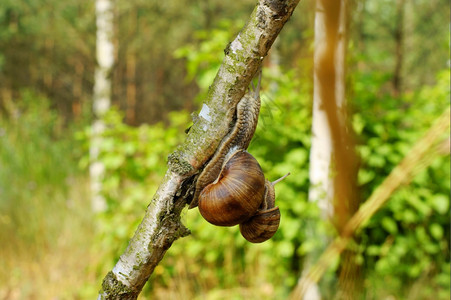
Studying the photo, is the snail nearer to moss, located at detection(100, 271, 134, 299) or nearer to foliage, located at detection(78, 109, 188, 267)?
moss, located at detection(100, 271, 134, 299)

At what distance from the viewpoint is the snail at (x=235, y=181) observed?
0.80 m

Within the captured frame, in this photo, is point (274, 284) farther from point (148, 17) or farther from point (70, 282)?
point (148, 17)

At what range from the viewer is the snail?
80 centimetres

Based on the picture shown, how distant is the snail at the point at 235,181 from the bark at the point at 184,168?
27mm

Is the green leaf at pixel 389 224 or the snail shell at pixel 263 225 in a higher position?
the snail shell at pixel 263 225

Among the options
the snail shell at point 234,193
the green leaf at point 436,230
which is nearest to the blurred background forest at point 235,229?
the green leaf at point 436,230

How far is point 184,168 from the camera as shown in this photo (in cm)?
76

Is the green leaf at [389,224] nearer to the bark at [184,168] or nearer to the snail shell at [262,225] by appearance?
the snail shell at [262,225]

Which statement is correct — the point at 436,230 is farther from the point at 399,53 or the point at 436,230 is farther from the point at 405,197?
the point at 399,53

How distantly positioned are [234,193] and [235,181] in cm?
3

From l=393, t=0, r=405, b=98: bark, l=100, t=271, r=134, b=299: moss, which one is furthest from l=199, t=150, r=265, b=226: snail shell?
l=393, t=0, r=405, b=98: bark

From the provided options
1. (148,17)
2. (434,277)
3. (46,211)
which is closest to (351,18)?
(434,277)

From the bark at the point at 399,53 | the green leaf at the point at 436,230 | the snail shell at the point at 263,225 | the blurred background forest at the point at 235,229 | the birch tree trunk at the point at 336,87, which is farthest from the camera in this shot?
the bark at the point at 399,53

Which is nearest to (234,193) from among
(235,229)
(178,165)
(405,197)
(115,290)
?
(178,165)
